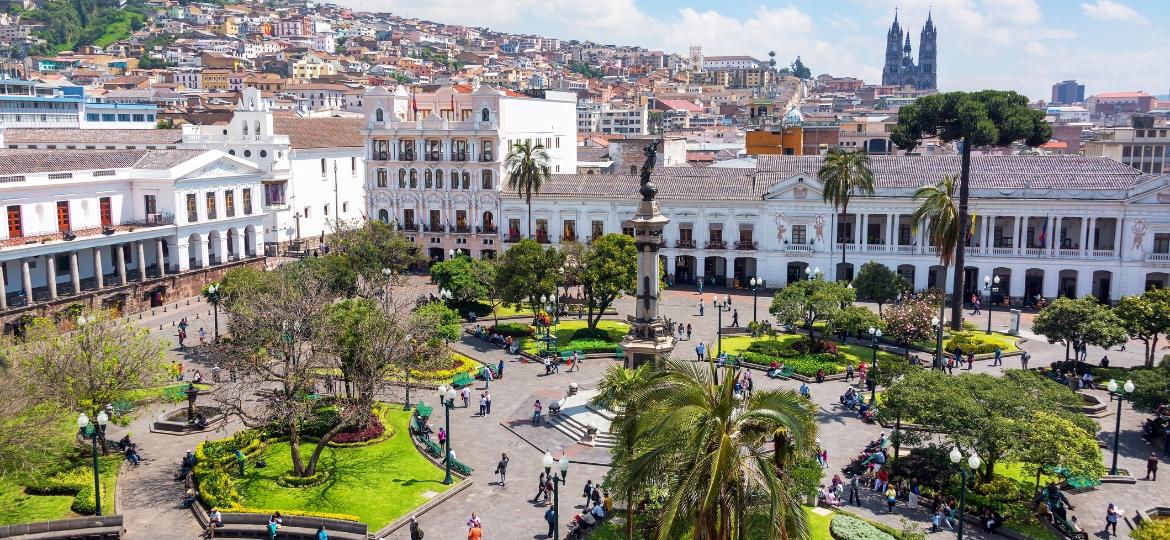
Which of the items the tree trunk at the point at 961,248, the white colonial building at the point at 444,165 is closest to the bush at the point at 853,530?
the tree trunk at the point at 961,248

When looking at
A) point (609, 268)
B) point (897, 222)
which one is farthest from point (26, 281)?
point (897, 222)

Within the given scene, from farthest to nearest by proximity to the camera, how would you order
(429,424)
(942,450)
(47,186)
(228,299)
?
(47,186) → (228,299) → (429,424) → (942,450)

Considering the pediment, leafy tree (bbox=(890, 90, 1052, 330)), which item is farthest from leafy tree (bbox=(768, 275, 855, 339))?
leafy tree (bbox=(890, 90, 1052, 330))

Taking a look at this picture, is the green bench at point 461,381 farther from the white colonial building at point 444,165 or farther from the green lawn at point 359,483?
the white colonial building at point 444,165

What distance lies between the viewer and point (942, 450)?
1151 inches

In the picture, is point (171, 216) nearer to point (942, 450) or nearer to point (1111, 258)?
point (942, 450)

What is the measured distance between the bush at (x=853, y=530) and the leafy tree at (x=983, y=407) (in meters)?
3.45

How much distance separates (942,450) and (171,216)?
49174 mm

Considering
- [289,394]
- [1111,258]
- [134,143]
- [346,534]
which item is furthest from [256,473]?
[134,143]

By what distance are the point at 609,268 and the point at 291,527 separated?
23814 mm

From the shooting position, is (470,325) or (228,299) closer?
(228,299)

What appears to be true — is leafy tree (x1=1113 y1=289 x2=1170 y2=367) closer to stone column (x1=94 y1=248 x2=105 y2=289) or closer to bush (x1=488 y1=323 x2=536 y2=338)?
bush (x1=488 y1=323 x2=536 y2=338)

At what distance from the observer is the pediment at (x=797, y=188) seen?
61.8 m

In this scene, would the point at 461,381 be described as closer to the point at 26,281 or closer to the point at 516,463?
the point at 516,463
